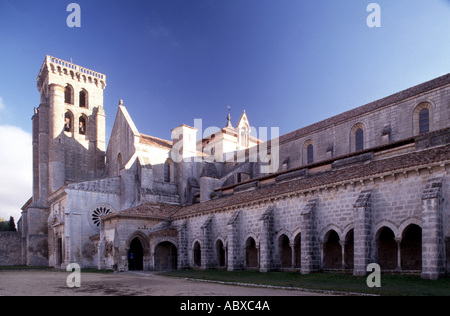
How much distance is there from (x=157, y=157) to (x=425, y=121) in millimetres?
26832

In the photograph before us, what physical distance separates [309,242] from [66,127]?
38.1 meters

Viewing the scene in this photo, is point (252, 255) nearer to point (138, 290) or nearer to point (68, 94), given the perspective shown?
point (138, 290)

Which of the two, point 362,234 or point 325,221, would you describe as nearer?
point 362,234

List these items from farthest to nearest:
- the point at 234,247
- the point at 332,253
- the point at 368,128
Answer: the point at 368,128
the point at 234,247
the point at 332,253

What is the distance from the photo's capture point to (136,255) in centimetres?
3300

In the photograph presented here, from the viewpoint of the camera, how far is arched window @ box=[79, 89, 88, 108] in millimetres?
50062

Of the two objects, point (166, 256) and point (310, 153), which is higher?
point (310, 153)

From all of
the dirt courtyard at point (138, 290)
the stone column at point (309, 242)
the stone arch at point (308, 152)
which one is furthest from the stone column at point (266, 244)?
the stone arch at point (308, 152)

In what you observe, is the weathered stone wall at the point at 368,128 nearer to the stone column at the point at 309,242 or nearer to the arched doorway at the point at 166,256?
the stone column at the point at 309,242

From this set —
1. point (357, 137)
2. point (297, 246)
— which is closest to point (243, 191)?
point (297, 246)

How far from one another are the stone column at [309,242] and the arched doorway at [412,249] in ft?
14.8

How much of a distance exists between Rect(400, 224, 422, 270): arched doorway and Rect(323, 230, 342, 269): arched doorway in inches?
157

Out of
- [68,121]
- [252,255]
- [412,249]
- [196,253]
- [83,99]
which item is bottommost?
[196,253]

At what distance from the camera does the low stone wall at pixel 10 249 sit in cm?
4543
